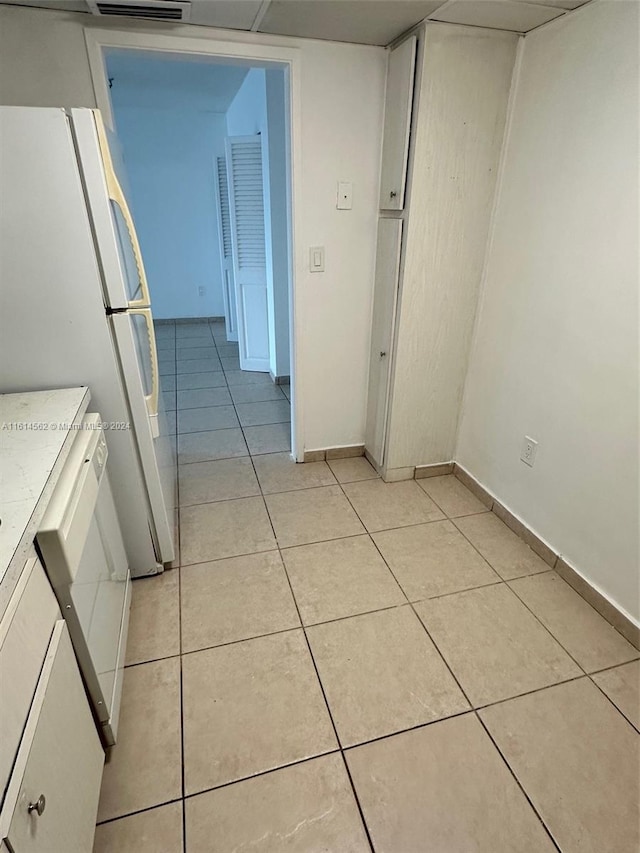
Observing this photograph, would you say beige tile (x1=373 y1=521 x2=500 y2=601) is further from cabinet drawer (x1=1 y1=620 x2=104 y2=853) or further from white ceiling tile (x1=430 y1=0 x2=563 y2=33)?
white ceiling tile (x1=430 y1=0 x2=563 y2=33)

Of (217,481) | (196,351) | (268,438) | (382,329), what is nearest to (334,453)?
(268,438)

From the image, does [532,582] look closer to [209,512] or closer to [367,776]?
[367,776]

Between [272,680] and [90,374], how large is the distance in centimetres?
118

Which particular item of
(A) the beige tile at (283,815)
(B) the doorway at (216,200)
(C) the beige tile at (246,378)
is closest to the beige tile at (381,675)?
(A) the beige tile at (283,815)

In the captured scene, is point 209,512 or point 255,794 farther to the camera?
point 209,512

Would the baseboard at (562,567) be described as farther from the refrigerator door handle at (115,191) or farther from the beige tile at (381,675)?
the refrigerator door handle at (115,191)

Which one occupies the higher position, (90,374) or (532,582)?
(90,374)

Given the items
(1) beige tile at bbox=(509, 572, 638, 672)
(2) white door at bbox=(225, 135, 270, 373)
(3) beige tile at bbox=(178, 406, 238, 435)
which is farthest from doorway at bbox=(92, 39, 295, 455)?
(1) beige tile at bbox=(509, 572, 638, 672)

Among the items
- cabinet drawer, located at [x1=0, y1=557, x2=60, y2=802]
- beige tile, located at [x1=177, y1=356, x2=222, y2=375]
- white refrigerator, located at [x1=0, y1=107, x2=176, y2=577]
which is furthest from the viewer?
beige tile, located at [x1=177, y1=356, x2=222, y2=375]

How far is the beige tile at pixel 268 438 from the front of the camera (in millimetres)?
2891

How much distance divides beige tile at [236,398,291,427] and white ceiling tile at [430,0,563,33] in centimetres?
231

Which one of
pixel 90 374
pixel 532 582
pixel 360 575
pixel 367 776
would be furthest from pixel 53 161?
pixel 532 582

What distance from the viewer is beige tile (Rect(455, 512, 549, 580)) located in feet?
6.39

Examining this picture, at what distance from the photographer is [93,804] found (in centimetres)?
104
